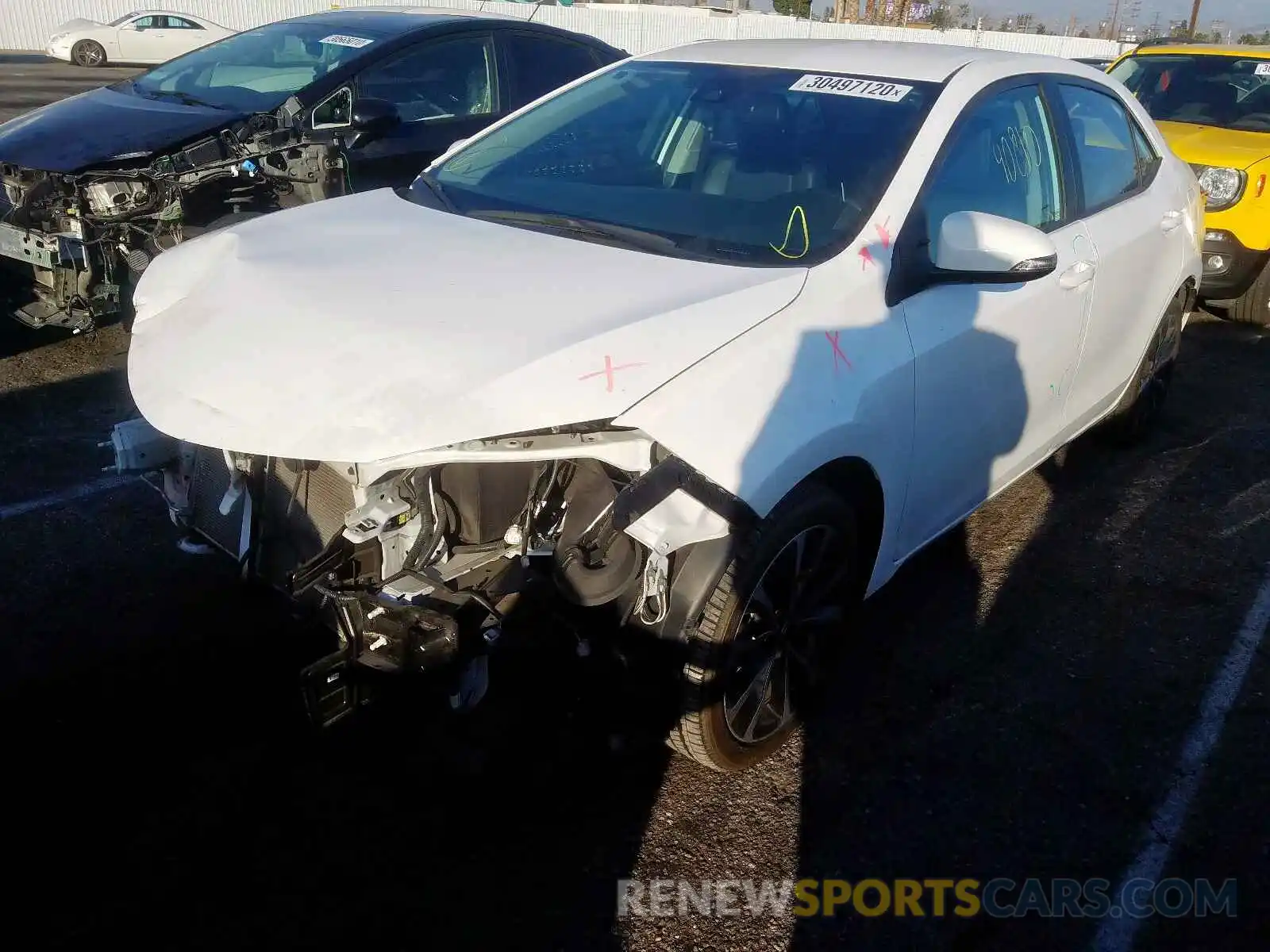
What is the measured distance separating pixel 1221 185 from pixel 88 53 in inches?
1005

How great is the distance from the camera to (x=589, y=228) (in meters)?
3.07

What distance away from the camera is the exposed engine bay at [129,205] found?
5090 mm

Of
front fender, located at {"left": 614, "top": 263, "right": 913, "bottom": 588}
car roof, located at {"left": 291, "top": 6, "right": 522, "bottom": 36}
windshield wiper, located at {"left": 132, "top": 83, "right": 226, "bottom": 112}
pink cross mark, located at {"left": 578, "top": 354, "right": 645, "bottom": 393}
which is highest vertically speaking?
car roof, located at {"left": 291, "top": 6, "right": 522, "bottom": 36}

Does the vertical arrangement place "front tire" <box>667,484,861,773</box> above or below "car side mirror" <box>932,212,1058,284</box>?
below

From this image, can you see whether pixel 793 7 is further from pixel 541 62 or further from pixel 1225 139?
pixel 541 62

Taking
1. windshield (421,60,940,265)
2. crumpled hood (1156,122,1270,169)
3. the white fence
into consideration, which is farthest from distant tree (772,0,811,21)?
windshield (421,60,940,265)

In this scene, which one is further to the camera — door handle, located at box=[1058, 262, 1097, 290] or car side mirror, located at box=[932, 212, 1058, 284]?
door handle, located at box=[1058, 262, 1097, 290]

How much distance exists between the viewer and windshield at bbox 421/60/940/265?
2.97 m

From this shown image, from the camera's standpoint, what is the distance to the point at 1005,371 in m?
3.30

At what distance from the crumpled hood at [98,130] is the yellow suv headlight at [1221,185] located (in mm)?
6086

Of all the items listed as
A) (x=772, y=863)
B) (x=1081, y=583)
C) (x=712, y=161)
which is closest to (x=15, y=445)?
(x=712, y=161)

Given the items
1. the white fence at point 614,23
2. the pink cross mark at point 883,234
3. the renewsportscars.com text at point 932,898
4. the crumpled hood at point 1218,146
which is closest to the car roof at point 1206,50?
the crumpled hood at point 1218,146

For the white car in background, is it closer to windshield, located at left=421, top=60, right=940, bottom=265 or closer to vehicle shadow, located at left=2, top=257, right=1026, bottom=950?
windshield, located at left=421, top=60, right=940, bottom=265

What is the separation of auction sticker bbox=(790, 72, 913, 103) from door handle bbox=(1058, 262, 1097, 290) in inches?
32.5
